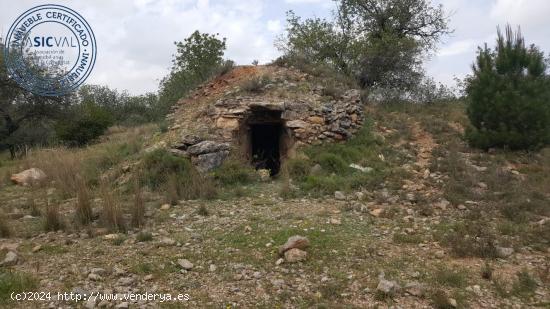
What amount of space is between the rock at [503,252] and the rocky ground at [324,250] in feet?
0.20

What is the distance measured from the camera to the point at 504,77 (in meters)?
8.72

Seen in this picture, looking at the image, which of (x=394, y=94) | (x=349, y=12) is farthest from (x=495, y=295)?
(x=349, y=12)

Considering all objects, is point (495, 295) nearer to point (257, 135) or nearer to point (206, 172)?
point (206, 172)

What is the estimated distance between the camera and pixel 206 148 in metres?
8.38

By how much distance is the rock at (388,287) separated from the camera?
12.6 ft

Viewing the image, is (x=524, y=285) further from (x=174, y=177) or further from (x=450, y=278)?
(x=174, y=177)

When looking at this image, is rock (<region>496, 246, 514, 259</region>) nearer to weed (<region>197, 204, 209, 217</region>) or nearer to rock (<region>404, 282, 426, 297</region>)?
rock (<region>404, 282, 426, 297</region>)

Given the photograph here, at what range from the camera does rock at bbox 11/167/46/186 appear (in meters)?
8.58

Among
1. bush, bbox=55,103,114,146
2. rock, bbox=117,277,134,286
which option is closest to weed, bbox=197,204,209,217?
rock, bbox=117,277,134,286

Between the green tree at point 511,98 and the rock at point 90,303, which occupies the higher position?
the green tree at point 511,98

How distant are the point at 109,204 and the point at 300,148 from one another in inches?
171

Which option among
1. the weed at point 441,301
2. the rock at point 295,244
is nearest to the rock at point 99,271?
the rock at point 295,244

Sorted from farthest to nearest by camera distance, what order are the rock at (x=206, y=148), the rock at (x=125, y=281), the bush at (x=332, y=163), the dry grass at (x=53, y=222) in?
the rock at (x=206, y=148) < the bush at (x=332, y=163) < the dry grass at (x=53, y=222) < the rock at (x=125, y=281)

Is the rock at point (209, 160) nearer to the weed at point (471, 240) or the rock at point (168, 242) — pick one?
the rock at point (168, 242)
